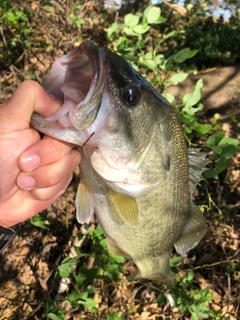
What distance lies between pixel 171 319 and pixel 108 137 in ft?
7.58

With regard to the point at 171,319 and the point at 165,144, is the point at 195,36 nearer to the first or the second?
the point at 171,319

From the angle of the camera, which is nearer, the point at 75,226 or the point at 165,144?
the point at 165,144

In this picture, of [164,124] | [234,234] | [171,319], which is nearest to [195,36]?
[234,234]

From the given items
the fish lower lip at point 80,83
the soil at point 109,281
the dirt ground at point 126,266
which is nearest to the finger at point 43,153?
the fish lower lip at point 80,83

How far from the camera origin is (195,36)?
646 centimetres

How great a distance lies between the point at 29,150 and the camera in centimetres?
153

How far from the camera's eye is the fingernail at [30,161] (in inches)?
60.4

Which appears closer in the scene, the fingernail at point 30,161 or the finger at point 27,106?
the finger at point 27,106

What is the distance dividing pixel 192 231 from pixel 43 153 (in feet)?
3.46

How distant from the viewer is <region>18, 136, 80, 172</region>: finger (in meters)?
1.51

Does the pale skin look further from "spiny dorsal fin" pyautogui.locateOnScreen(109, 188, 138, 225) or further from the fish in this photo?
"spiny dorsal fin" pyautogui.locateOnScreen(109, 188, 138, 225)

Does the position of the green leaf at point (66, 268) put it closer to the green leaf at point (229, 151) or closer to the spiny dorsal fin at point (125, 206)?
the spiny dorsal fin at point (125, 206)

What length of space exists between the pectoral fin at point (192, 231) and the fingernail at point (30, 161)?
→ 95cm

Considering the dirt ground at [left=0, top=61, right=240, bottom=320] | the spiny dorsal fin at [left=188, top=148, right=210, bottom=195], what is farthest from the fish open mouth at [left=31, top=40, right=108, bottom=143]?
the dirt ground at [left=0, top=61, right=240, bottom=320]
